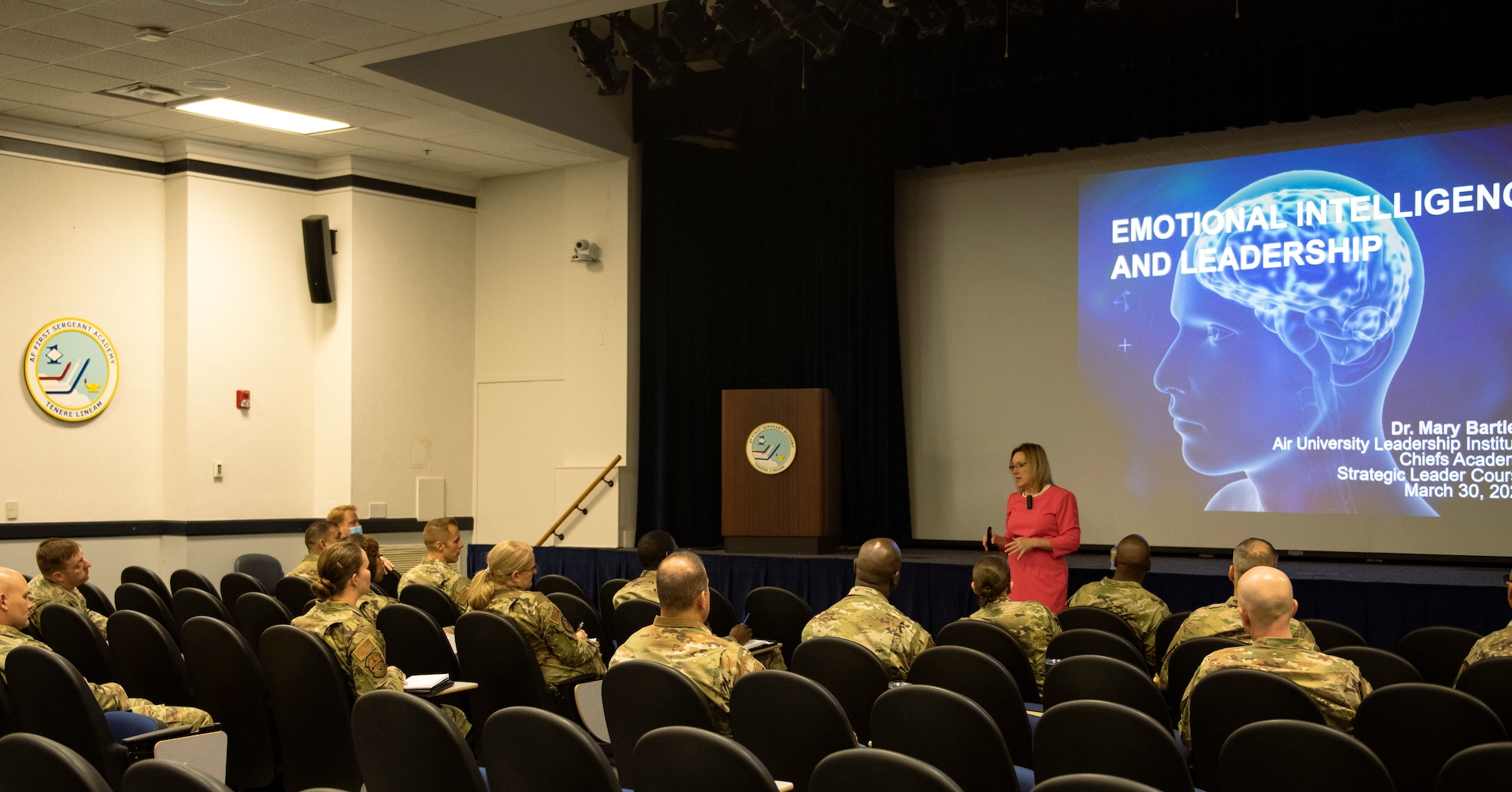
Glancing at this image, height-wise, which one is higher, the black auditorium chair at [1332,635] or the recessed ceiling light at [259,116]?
the recessed ceiling light at [259,116]

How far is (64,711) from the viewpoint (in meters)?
3.42

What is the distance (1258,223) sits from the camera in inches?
313

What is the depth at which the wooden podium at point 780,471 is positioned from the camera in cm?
862

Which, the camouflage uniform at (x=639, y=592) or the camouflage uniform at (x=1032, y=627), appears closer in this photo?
the camouflage uniform at (x=1032, y=627)

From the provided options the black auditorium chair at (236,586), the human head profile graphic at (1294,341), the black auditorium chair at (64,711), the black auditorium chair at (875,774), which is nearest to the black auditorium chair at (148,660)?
the black auditorium chair at (64,711)

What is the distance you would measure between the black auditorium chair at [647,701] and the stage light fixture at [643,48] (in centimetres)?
550

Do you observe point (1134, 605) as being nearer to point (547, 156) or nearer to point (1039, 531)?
point (1039, 531)

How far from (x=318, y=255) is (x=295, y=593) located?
4423mm

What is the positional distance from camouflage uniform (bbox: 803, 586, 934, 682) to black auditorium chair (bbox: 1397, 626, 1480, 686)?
5.78ft

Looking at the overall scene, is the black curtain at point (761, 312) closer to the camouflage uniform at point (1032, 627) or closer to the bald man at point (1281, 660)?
the camouflage uniform at point (1032, 627)

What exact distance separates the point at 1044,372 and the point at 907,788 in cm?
726

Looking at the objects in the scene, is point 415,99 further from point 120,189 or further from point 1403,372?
point 1403,372

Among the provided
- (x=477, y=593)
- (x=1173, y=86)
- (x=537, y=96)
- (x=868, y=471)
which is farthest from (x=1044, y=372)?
(x=477, y=593)

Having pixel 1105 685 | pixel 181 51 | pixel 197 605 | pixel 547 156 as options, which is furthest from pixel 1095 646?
pixel 547 156
